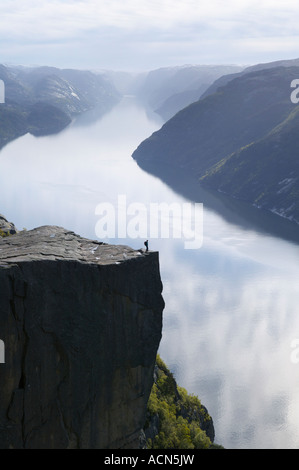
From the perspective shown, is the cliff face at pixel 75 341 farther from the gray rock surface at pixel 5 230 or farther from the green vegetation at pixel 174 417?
the gray rock surface at pixel 5 230

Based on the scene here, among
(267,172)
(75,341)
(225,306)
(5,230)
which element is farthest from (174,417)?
(267,172)

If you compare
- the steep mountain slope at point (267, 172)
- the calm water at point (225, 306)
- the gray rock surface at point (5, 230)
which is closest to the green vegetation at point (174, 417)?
the calm water at point (225, 306)

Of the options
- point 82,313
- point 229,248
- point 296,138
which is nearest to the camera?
point 82,313

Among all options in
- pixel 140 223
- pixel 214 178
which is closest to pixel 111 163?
pixel 214 178

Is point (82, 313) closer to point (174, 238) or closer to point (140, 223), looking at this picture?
point (174, 238)

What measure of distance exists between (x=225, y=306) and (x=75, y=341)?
191 feet

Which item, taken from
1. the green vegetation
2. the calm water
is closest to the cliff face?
the green vegetation

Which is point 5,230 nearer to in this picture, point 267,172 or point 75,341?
point 75,341

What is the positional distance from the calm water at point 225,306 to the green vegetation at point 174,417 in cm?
994

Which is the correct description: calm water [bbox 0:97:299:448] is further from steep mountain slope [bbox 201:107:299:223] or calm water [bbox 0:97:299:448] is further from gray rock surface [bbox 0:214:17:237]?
gray rock surface [bbox 0:214:17:237]

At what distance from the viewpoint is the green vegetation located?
3300 cm

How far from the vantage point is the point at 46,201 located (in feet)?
448

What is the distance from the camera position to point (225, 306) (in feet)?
258

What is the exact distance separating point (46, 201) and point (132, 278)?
11579cm
